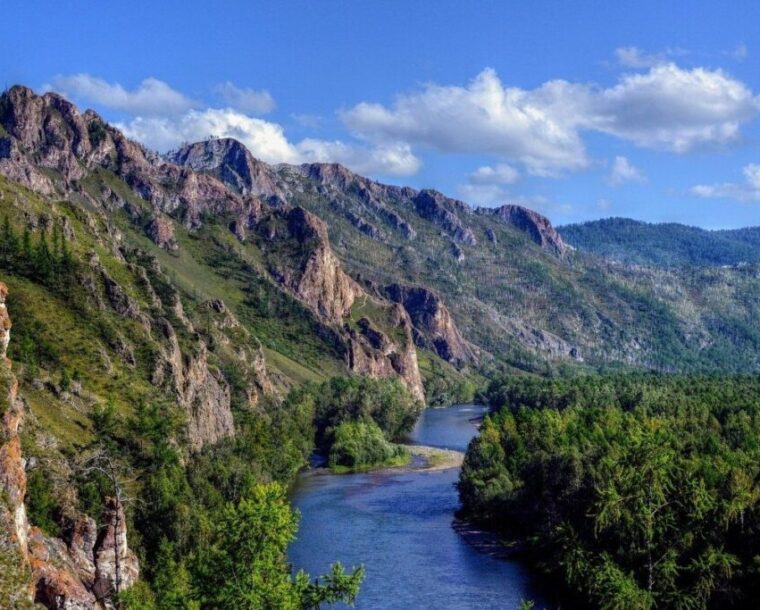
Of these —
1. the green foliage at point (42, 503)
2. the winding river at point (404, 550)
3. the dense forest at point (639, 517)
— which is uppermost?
the green foliage at point (42, 503)

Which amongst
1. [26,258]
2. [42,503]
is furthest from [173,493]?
[26,258]

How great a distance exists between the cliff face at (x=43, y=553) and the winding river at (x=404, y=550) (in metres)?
29.9

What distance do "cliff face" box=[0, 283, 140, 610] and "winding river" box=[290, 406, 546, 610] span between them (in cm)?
2988

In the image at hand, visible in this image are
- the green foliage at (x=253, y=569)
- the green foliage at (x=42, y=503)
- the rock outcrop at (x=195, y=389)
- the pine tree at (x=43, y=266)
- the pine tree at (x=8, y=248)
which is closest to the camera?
the green foliage at (x=253, y=569)

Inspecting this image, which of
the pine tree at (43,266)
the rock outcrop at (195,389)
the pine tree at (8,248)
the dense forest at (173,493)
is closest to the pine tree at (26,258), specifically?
the dense forest at (173,493)

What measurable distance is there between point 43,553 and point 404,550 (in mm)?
62709

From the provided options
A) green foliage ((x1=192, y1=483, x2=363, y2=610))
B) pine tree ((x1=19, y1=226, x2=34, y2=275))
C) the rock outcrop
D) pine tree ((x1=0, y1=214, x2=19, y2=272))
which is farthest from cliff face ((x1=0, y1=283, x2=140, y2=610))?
pine tree ((x1=0, y1=214, x2=19, y2=272))

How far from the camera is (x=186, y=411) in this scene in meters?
154

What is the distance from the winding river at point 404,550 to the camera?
99.4 m

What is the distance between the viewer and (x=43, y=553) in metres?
64.9

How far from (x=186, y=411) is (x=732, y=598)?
321 feet

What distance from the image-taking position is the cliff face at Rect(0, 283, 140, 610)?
51.4 metres

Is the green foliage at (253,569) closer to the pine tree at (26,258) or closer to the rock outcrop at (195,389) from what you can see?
the rock outcrop at (195,389)

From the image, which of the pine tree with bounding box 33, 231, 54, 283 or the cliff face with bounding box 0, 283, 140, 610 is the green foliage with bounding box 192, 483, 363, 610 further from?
the pine tree with bounding box 33, 231, 54, 283
